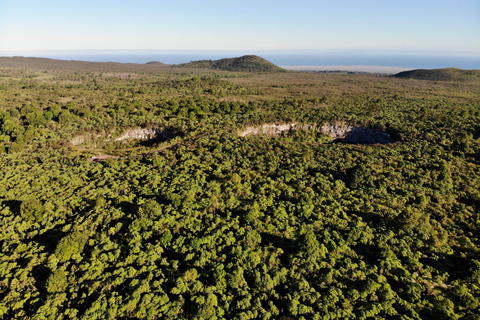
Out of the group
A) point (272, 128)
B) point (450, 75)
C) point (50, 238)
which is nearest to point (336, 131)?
point (272, 128)

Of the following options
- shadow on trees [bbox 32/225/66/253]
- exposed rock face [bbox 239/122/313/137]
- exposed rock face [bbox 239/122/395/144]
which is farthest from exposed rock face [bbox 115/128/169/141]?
shadow on trees [bbox 32/225/66/253]

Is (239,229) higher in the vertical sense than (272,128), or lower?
lower

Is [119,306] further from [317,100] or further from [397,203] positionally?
[317,100]

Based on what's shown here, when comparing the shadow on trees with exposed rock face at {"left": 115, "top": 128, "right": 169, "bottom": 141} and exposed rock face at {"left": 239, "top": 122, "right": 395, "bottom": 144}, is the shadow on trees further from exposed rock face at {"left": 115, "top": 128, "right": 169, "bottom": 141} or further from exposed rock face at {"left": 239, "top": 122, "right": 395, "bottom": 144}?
exposed rock face at {"left": 239, "top": 122, "right": 395, "bottom": 144}

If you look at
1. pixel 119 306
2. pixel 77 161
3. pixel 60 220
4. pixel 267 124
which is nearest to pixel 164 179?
pixel 60 220

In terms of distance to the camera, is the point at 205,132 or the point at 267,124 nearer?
the point at 205,132

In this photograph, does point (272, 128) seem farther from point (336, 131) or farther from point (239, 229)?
point (239, 229)

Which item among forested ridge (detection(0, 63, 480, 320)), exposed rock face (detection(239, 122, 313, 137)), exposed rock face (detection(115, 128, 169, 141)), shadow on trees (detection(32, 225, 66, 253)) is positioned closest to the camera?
forested ridge (detection(0, 63, 480, 320))
